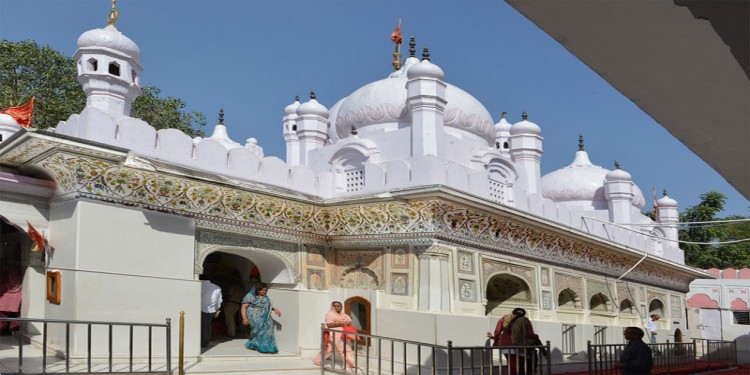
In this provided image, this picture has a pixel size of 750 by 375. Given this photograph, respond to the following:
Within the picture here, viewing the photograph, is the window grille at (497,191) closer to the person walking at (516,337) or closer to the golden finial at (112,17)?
the person walking at (516,337)

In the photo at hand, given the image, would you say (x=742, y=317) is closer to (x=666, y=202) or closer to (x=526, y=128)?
(x=666, y=202)

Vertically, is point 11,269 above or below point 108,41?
below

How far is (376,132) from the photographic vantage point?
36.4 ft

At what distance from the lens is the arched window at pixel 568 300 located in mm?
13148

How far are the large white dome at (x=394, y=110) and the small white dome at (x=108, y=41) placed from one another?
4.35 m

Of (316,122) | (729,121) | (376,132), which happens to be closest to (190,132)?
(316,122)

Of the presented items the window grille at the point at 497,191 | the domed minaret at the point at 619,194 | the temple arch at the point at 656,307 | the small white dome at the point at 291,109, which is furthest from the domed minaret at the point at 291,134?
the temple arch at the point at 656,307

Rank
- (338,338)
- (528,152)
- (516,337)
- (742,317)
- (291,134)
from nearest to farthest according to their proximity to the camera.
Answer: (516,337), (338,338), (528,152), (291,134), (742,317)

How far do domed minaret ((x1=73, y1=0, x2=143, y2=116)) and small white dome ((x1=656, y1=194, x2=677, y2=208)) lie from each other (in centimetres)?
1433

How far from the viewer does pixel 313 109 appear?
12.4 meters

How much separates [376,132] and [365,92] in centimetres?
178

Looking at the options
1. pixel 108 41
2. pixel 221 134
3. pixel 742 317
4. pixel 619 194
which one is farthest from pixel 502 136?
pixel 742 317

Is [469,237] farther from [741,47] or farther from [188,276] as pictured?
[741,47]

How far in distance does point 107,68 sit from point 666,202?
1480 cm
